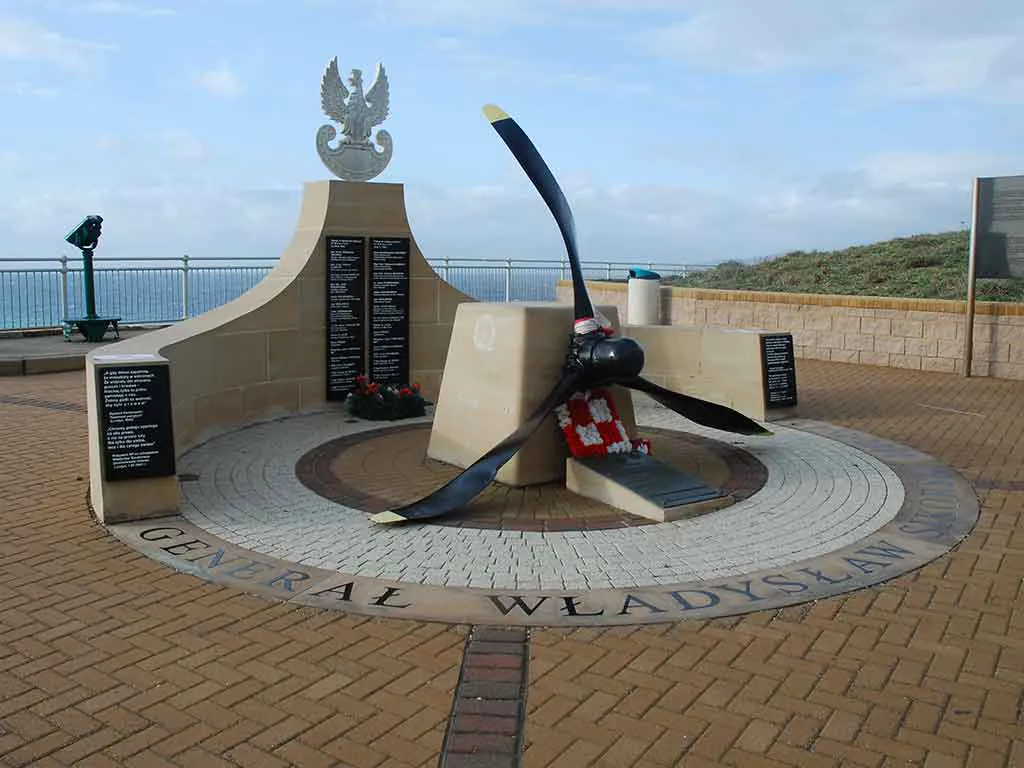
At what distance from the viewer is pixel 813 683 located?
4.27m

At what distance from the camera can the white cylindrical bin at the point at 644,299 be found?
711 inches

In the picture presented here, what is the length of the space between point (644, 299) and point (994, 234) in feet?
20.1

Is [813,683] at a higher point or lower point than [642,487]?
lower

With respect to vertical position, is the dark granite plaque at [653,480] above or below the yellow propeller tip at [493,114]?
below

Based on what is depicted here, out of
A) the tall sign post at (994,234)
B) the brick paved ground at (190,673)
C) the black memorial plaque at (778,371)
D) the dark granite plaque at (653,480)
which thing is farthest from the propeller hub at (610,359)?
the tall sign post at (994,234)

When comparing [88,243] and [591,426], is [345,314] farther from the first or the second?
[88,243]

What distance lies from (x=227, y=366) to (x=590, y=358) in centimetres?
436

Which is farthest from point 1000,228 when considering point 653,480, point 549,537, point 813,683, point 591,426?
point 813,683

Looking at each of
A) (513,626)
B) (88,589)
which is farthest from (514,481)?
(88,589)

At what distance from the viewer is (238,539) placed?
243 inches

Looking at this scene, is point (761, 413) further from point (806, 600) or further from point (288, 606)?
point (288, 606)

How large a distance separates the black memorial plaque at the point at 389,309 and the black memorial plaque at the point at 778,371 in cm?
425

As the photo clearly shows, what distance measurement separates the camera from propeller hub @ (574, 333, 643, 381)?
7.23 meters

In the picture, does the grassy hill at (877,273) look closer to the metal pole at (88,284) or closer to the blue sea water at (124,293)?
the blue sea water at (124,293)
